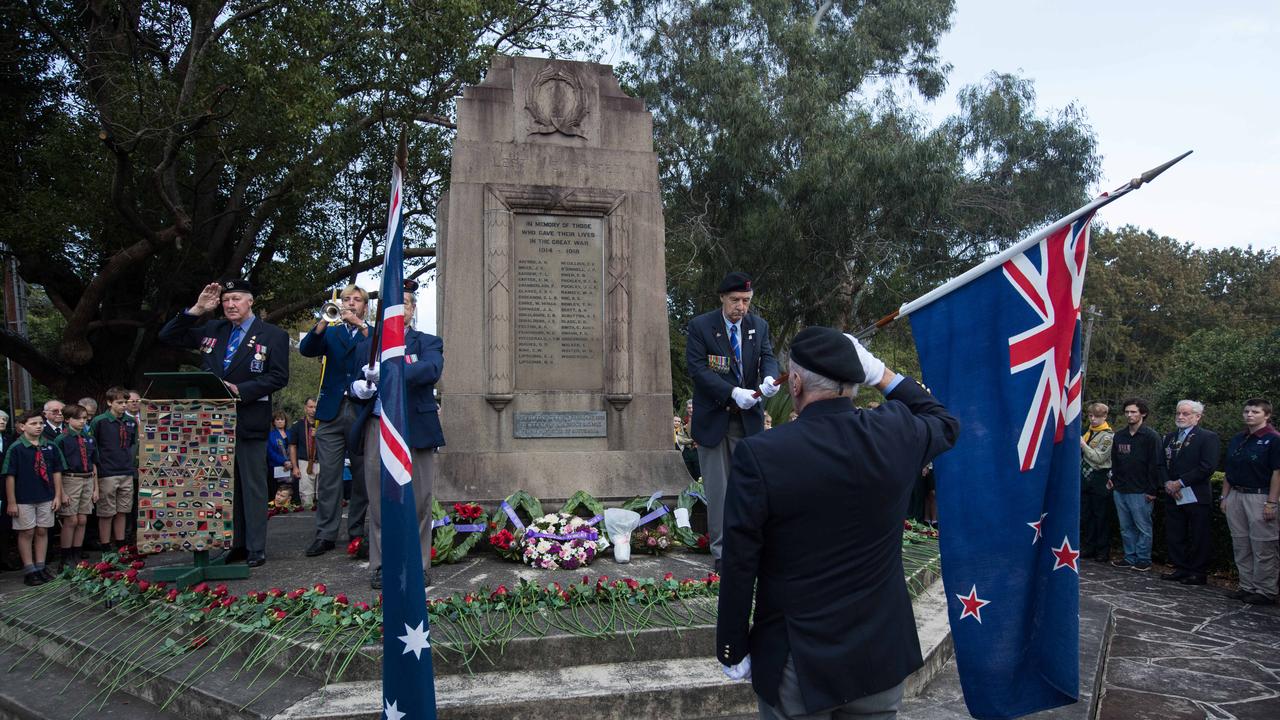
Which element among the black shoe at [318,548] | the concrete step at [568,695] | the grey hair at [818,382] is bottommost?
the concrete step at [568,695]

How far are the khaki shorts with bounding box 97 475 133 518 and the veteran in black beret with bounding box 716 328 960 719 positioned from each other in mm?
9624

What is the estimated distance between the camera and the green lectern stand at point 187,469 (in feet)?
19.0

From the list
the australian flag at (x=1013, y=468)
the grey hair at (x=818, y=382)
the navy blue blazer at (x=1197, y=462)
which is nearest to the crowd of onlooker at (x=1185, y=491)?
the navy blue blazer at (x=1197, y=462)

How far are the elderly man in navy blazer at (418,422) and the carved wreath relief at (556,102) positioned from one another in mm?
2428

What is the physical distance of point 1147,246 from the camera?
1665 inches

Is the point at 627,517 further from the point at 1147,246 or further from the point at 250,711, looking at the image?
the point at 1147,246

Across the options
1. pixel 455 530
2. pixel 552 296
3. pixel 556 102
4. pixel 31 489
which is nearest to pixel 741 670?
pixel 455 530

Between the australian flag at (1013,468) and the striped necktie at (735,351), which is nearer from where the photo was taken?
the australian flag at (1013,468)

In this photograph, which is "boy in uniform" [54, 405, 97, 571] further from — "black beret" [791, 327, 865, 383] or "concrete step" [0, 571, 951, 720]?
"black beret" [791, 327, 865, 383]

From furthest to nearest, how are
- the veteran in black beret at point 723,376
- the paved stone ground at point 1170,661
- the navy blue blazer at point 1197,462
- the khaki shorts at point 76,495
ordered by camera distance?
the navy blue blazer at point 1197,462, the khaki shorts at point 76,495, the veteran in black beret at point 723,376, the paved stone ground at point 1170,661

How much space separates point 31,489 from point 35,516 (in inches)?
11.2

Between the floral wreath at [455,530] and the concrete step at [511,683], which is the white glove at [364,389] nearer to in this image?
the floral wreath at [455,530]

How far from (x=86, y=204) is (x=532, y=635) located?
50.9 feet

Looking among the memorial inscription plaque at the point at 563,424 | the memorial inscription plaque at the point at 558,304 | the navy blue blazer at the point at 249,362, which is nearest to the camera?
the navy blue blazer at the point at 249,362
